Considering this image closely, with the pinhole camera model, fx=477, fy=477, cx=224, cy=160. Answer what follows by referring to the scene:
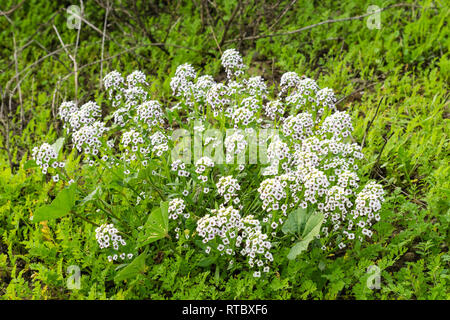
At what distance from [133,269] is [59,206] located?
1.55ft

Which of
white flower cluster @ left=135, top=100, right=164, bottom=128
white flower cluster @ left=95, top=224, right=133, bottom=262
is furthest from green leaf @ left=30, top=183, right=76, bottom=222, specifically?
white flower cluster @ left=135, top=100, right=164, bottom=128

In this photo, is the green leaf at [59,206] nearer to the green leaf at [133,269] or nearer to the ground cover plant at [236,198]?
the ground cover plant at [236,198]

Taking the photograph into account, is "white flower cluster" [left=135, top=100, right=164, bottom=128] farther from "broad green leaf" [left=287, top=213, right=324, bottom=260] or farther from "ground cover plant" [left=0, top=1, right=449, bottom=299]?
"broad green leaf" [left=287, top=213, right=324, bottom=260]

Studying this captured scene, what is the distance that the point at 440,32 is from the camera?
4.50m

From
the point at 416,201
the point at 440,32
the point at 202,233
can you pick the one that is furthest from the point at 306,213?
the point at 440,32

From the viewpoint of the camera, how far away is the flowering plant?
229 cm

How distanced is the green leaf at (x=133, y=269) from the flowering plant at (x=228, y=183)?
0.5 inches

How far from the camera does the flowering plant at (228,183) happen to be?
7.52ft

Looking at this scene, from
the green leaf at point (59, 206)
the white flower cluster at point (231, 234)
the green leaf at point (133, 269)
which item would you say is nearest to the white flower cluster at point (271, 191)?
the white flower cluster at point (231, 234)

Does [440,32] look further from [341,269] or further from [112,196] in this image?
[112,196]

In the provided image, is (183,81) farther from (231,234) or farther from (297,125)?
(231,234)

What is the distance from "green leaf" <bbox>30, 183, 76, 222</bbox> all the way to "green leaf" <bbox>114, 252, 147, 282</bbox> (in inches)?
16.1

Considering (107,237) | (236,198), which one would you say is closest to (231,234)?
(236,198)
